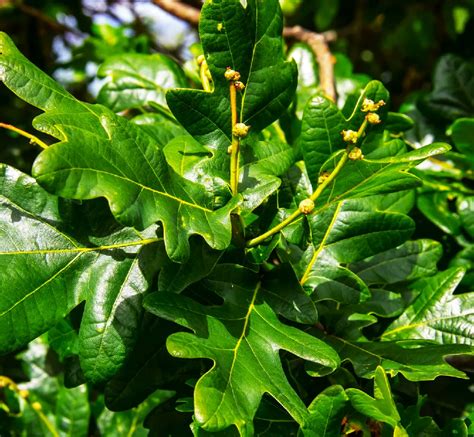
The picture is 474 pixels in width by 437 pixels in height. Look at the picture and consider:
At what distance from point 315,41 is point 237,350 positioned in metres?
1.16

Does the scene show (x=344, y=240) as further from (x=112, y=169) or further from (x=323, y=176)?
(x=112, y=169)

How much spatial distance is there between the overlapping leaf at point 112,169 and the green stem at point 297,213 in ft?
0.26

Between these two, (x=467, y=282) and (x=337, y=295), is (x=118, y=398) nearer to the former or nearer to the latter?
(x=337, y=295)

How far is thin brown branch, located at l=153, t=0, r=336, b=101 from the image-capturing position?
165cm

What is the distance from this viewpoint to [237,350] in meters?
0.92

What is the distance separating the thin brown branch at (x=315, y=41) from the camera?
5.41 ft

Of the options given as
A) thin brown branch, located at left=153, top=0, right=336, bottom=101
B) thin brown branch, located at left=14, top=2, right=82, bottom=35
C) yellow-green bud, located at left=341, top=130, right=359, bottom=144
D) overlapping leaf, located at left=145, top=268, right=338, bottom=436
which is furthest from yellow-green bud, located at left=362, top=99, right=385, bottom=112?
thin brown branch, located at left=14, top=2, right=82, bottom=35

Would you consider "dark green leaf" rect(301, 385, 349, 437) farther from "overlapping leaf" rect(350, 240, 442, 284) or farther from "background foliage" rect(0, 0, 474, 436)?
"overlapping leaf" rect(350, 240, 442, 284)

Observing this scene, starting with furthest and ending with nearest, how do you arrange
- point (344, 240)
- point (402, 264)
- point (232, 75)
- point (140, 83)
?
point (140, 83), point (402, 264), point (344, 240), point (232, 75)

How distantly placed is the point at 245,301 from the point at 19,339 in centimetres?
33

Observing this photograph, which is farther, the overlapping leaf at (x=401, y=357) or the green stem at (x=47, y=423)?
the green stem at (x=47, y=423)

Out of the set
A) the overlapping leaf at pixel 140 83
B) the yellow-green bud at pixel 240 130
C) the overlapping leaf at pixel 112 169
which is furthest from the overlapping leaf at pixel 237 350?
the overlapping leaf at pixel 140 83

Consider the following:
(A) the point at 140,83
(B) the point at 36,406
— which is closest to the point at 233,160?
(A) the point at 140,83

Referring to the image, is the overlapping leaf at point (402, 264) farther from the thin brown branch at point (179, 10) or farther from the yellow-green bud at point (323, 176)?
the thin brown branch at point (179, 10)
